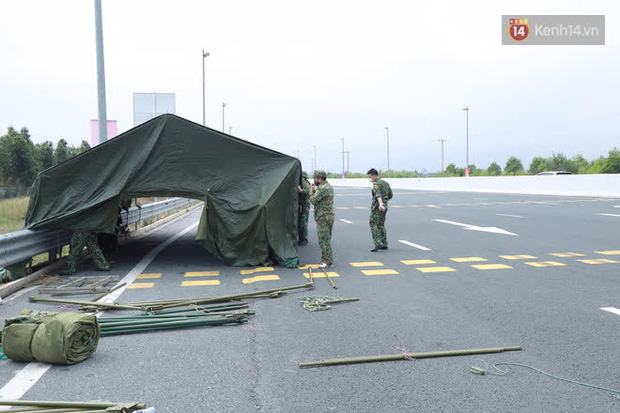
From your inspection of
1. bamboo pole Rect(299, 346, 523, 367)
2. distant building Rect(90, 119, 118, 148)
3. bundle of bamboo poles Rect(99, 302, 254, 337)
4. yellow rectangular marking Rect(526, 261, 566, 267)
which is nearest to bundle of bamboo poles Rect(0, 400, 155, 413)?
bamboo pole Rect(299, 346, 523, 367)

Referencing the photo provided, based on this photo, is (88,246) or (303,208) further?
(303,208)

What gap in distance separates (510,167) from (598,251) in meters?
109

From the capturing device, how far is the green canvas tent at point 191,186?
885 centimetres

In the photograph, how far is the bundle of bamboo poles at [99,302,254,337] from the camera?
5195 millimetres

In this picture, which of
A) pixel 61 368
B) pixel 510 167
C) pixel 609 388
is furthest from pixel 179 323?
pixel 510 167

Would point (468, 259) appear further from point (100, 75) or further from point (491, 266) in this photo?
point (100, 75)

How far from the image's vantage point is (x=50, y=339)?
4262mm

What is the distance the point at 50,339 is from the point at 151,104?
53.8 ft

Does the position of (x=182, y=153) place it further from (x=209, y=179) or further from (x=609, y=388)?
(x=609, y=388)

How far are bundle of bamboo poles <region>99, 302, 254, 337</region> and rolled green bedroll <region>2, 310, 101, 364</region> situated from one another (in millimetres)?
695

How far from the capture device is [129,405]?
3188mm

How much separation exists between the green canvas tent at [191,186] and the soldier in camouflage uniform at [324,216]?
0.60m

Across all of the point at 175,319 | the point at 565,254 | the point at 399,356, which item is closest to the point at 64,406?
the point at 175,319

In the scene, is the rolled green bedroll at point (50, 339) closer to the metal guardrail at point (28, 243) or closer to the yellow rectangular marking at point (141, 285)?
the yellow rectangular marking at point (141, 285)
